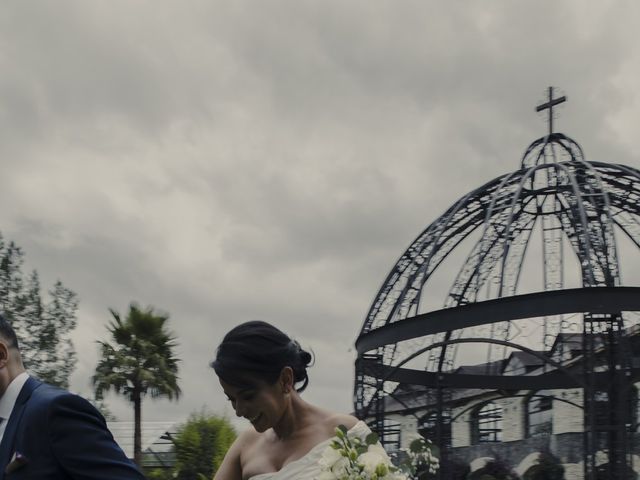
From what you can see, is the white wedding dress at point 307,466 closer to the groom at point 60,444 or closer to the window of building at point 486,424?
the groom at point 60,444

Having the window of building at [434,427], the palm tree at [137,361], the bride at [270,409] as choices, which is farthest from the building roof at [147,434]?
the bride at [270,409]

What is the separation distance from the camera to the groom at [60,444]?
2.50 meters

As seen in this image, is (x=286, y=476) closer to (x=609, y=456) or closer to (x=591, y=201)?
(x=609, y=456)

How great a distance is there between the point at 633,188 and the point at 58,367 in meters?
18.1

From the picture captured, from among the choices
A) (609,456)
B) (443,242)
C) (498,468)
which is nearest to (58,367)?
(443,242)

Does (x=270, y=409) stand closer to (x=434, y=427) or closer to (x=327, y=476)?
(x=327, y=476)

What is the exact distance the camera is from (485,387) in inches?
637

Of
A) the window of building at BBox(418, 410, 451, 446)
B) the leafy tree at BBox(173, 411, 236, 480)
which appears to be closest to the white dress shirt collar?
the window of building at BBox(418, 410, 451, 446)

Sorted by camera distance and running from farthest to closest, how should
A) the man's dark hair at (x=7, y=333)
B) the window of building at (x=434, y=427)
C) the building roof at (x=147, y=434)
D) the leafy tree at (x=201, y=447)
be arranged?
the building roof at (x=147, y=434) < the leafy tree at (x=201, y=447) < the window of building at (x=434, y=427) < the man's dark hair at (x=7, y=333)

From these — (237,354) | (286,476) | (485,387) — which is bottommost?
(286,476)

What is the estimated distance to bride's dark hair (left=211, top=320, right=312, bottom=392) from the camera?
2.81m

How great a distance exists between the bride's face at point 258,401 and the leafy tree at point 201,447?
21207mm

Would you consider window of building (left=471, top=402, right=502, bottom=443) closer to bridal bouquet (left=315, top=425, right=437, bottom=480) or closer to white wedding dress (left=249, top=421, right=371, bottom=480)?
white wedding dress (left=249, top=421, right=371, bottom=480)

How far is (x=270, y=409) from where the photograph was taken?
2.88 meters
